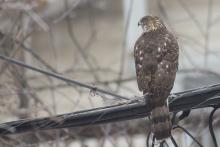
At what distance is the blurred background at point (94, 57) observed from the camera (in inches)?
354

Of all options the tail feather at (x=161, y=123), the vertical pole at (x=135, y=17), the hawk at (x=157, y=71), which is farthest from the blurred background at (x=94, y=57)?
the tail feather at (x=161, y=123)

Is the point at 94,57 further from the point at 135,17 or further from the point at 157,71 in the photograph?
the point at 157,71

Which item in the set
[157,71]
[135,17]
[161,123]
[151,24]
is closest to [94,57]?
[135,17]

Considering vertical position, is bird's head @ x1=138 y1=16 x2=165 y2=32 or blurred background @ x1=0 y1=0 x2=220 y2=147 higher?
blurred background @ x1=0 y1=0 x2=220 y2=147

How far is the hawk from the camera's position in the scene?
18.3ft

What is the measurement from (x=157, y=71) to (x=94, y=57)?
7.14 metres

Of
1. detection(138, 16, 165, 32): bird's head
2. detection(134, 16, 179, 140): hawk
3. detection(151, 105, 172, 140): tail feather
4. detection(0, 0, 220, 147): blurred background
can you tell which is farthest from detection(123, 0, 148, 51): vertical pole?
detection(151, 105, 172, 140): tail feather

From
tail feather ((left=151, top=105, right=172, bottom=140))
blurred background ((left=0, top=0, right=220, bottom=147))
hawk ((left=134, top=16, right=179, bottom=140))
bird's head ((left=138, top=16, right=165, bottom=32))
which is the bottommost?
tail feather ((left=151, top=105, right=172, bottom=140))

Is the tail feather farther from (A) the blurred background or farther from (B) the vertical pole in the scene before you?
(B) the vertical pole

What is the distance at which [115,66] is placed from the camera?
531 inches

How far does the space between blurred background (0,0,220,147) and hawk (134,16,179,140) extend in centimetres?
216

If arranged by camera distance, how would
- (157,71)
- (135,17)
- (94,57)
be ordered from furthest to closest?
1. (94,57)
2. (135,17)
3. (157,71)

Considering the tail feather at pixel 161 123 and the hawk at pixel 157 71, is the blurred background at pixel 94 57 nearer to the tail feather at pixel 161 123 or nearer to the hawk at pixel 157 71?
the hawk at pixel 157 71

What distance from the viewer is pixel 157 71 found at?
598 centimetres
